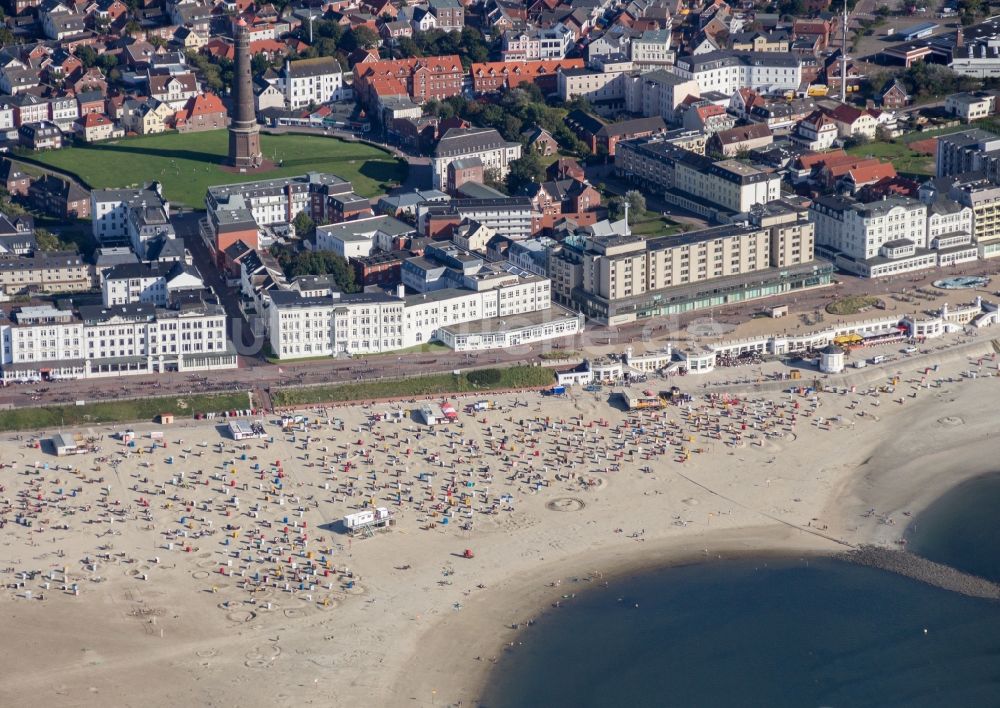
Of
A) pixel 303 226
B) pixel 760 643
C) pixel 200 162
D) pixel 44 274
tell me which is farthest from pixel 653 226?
pixel 760 643

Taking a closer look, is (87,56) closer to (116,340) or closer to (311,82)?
(311,82)

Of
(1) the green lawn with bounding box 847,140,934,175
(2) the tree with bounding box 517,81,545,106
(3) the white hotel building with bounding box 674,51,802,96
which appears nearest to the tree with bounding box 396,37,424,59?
(2) the tree with bounding box 517,81,545,106

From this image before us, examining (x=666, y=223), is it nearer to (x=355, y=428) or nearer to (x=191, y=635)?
(x=355, y=428)

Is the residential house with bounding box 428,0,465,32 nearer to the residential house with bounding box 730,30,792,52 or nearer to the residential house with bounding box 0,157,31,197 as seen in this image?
the residential house with bounding box 730,30,792,52

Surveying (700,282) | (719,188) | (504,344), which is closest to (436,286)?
(504,344)

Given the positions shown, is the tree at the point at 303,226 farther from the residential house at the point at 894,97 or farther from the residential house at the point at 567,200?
the residential house at the point at 894,97

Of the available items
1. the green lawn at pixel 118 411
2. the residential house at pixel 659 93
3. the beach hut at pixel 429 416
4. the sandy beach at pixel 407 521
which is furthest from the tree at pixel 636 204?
the green lawn at pixel 118 411
